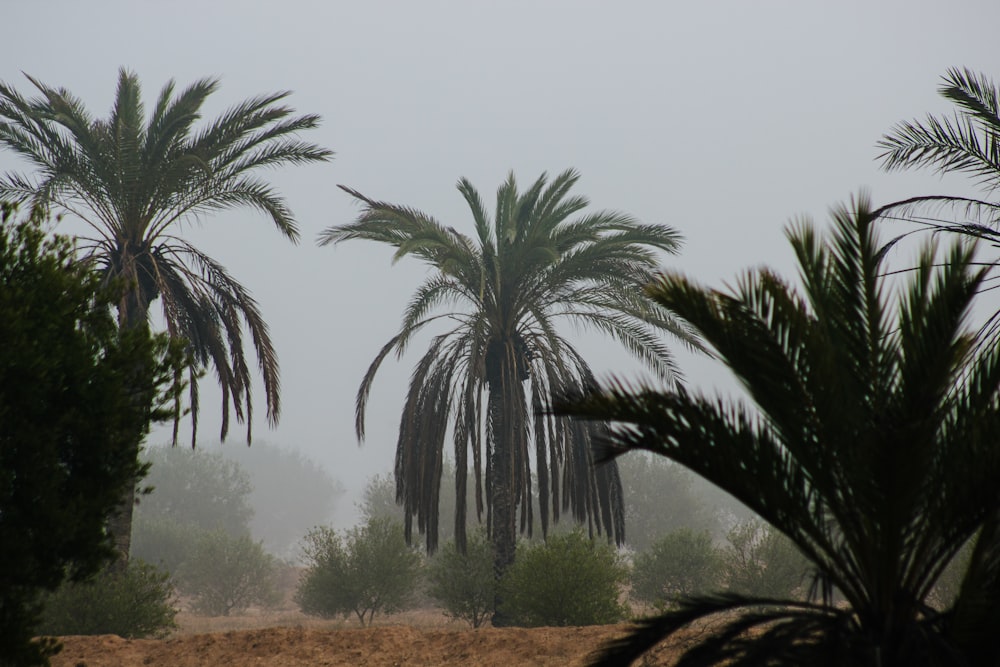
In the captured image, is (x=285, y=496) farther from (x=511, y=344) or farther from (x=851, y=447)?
(x=851, y=447)

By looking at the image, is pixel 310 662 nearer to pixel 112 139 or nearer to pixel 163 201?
pixel 163 201

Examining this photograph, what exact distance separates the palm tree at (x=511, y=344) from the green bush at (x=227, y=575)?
67.3ft

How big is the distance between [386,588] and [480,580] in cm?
523

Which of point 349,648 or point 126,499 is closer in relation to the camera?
point 349,648

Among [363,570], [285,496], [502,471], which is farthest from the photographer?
[285,496]

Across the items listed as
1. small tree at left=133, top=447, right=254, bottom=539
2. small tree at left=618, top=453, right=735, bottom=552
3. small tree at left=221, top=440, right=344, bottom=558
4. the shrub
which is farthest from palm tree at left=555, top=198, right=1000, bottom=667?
small tree at left=221, top=440, right=344, bottom=558

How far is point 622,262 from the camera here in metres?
18.0

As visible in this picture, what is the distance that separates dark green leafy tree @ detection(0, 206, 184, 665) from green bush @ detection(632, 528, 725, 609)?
20.2 metres

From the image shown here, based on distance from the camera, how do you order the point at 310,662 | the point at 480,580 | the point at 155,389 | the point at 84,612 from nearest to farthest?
1. the point at 155,389
2. the point at 310,662
3. the point at 84,612
4. the point at 480,580

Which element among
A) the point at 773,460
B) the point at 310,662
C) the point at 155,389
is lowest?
the point at 310,662

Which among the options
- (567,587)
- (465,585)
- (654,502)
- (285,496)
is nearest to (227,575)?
(465,585)

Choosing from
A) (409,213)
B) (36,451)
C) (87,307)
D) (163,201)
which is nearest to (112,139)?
(163,201)

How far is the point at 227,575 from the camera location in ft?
114

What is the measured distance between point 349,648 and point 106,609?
5398 millimetres
